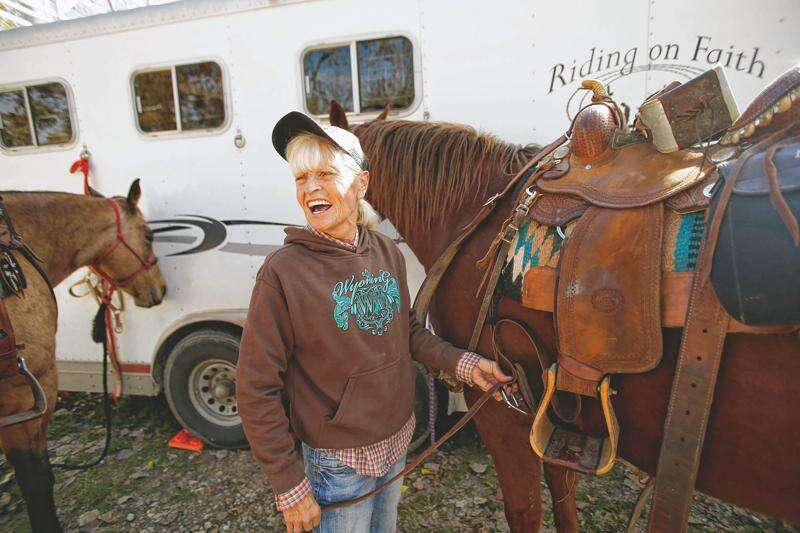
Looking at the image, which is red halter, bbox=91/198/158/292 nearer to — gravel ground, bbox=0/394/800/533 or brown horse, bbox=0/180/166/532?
brown horse, bbox=0/180/166/532

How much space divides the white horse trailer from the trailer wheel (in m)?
0.01

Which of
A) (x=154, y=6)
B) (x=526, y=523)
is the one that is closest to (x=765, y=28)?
(x=526, y=523)

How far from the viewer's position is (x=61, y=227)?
247 cm

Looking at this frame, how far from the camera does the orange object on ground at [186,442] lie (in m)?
3.09

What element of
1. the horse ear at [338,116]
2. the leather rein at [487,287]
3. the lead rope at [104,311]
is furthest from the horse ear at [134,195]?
the leather rein at [487,287]

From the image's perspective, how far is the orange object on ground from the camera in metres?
3.09

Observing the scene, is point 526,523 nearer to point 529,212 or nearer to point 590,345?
point 590,345

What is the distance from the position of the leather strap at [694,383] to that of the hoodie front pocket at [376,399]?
0.78 meters

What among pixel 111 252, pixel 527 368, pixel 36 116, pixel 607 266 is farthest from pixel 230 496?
pixel 36 116

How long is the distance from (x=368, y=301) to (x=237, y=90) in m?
2.24

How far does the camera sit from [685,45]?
2129 mm

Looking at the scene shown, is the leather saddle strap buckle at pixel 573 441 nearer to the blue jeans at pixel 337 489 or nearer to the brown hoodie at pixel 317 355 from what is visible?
the brown hoodie at pixel 317 355

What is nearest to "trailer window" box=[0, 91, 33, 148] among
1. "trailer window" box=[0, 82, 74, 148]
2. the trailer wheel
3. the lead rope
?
"trailer window" box=[0, 82, 74, 148]

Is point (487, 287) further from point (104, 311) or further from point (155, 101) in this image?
point (104, 311)
